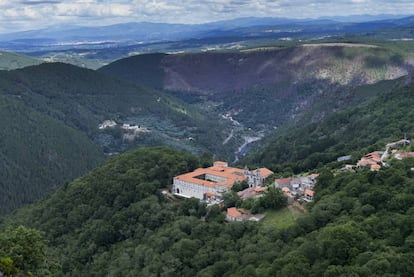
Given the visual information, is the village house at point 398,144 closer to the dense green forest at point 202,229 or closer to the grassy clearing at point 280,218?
the dense green forest at point 202,229

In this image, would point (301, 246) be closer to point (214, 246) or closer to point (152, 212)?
point (214, 246)

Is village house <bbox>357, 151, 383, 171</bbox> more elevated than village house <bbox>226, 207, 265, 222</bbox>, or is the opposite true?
village house <bbox>357, 151, 383, 171</bbox>

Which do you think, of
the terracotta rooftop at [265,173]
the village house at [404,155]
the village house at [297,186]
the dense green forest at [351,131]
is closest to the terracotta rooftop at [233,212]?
the village house at [297,186]

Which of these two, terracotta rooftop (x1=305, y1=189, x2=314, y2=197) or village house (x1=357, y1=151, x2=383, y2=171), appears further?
village house (x1=357, y1=151, x2=383, y2=171)

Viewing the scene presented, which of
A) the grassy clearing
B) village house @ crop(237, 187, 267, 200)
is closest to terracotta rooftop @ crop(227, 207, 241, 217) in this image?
the grassy clearing

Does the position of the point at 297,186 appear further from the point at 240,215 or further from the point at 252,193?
the point at 240,215

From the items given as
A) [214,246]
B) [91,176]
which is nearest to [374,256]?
[214,246]

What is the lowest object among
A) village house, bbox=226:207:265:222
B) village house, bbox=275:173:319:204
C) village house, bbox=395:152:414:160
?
village house, bbox=226:207:265:222

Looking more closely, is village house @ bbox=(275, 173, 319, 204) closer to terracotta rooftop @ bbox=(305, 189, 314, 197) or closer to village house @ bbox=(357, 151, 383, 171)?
terracotta rooftop @ bbox=(305, 189, 314, 197)
